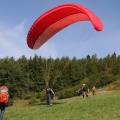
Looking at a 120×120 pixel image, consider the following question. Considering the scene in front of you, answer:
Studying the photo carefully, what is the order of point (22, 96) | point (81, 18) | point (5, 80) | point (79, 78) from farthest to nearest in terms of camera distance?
point (79, 78) → point (5, 80) → point (22, 96) → point (81, 18)

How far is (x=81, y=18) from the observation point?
47.4 feet

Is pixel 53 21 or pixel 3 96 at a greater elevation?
pixel 53 21

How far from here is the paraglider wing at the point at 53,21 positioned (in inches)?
533

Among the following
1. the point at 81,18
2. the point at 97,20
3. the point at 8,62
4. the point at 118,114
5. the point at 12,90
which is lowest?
the point at 118,114

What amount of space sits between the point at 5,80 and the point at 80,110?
63335 mm

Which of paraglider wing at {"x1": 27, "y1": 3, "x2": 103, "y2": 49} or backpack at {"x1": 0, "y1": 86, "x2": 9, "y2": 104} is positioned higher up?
paraglider wing at {"x1": 27, "y1": 3, "x2": 103, "y2": 49}

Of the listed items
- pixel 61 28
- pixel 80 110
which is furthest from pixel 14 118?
pixel 61 28

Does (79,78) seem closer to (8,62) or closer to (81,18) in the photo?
(8,62)

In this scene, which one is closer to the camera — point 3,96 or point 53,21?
point 3,96

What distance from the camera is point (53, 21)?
1488 centimetres

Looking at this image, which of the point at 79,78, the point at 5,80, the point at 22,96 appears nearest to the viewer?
the point at 22,96

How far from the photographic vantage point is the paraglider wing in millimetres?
13534

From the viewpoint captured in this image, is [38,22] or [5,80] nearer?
[38,22]

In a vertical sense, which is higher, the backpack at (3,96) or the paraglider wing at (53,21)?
the paraglider wing at (53,21)
